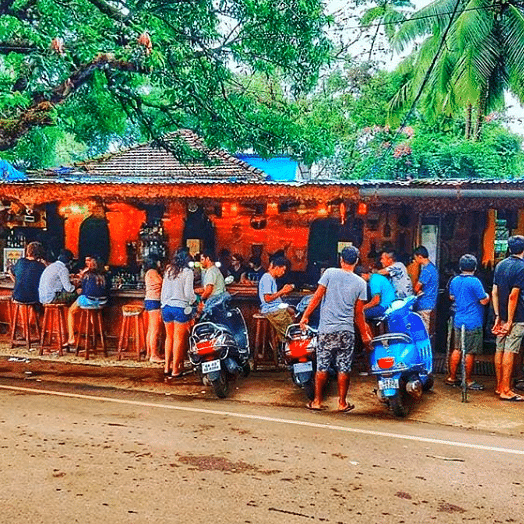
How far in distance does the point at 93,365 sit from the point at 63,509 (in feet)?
18.3

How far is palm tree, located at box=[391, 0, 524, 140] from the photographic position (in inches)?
552

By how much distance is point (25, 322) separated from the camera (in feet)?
34.2

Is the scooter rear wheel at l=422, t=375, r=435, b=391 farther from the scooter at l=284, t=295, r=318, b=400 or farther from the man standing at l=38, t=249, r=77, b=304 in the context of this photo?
the man standing at l=38, t=249, r=77, b=304

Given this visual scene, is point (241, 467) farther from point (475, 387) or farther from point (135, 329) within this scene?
point (135, 329)

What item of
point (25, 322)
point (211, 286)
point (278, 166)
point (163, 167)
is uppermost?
point (278, 166)

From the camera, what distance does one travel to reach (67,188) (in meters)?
9.34

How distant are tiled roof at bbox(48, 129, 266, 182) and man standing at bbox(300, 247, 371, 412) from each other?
864 centimetres

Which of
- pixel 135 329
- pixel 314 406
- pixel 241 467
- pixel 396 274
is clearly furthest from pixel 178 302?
pixel 241 467

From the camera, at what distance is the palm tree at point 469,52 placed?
14.0m

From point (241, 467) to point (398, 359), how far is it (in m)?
2.40

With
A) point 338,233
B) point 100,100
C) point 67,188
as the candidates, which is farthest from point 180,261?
point 100,100

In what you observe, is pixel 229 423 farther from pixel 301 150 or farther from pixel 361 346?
pixel 301 150

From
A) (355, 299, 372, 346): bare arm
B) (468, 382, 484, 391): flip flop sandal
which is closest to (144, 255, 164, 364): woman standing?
(355, 299, 372, 346): bare arm

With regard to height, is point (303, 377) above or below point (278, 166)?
below
